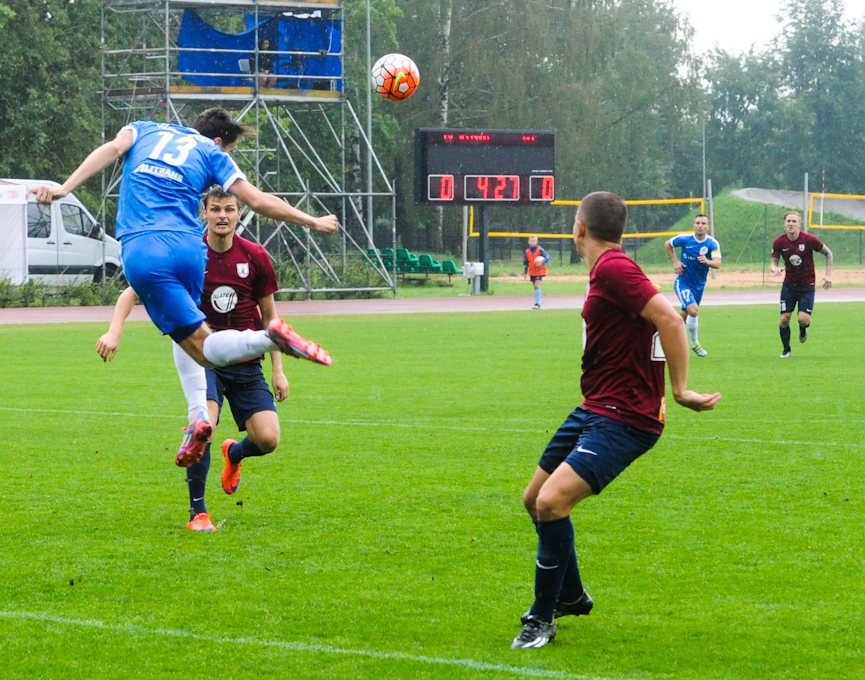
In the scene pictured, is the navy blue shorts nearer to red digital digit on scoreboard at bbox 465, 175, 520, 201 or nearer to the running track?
the running track

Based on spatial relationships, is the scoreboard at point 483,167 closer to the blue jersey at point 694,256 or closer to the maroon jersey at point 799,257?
the blue jersey at point 694,256

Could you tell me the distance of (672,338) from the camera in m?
5.00

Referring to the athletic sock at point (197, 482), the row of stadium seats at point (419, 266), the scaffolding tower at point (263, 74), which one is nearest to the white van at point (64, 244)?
the scaffolding tower at point (263, 74)

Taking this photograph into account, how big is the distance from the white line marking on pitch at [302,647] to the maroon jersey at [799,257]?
572 inches

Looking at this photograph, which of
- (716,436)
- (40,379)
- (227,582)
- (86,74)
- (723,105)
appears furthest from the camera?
(723,105)

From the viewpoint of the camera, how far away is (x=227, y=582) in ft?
20.1

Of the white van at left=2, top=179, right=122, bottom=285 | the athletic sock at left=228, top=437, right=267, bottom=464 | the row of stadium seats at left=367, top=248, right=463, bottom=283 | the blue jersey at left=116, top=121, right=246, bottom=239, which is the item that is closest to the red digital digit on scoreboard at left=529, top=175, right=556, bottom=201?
the row of stadium seats at left=367, top=248, right=463, bottom=283

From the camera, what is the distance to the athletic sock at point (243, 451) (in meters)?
7.54

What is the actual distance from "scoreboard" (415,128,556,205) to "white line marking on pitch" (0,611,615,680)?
95.0ft

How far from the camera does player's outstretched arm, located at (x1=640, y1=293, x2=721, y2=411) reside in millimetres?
Answer: 4992

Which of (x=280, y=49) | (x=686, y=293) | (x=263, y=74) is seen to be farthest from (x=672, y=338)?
(x=280, y=49)

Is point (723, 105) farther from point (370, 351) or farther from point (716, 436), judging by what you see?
point (716, 436)

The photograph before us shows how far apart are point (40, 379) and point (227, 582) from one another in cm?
1053

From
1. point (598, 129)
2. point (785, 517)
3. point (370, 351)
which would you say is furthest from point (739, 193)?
point (785, 517)
